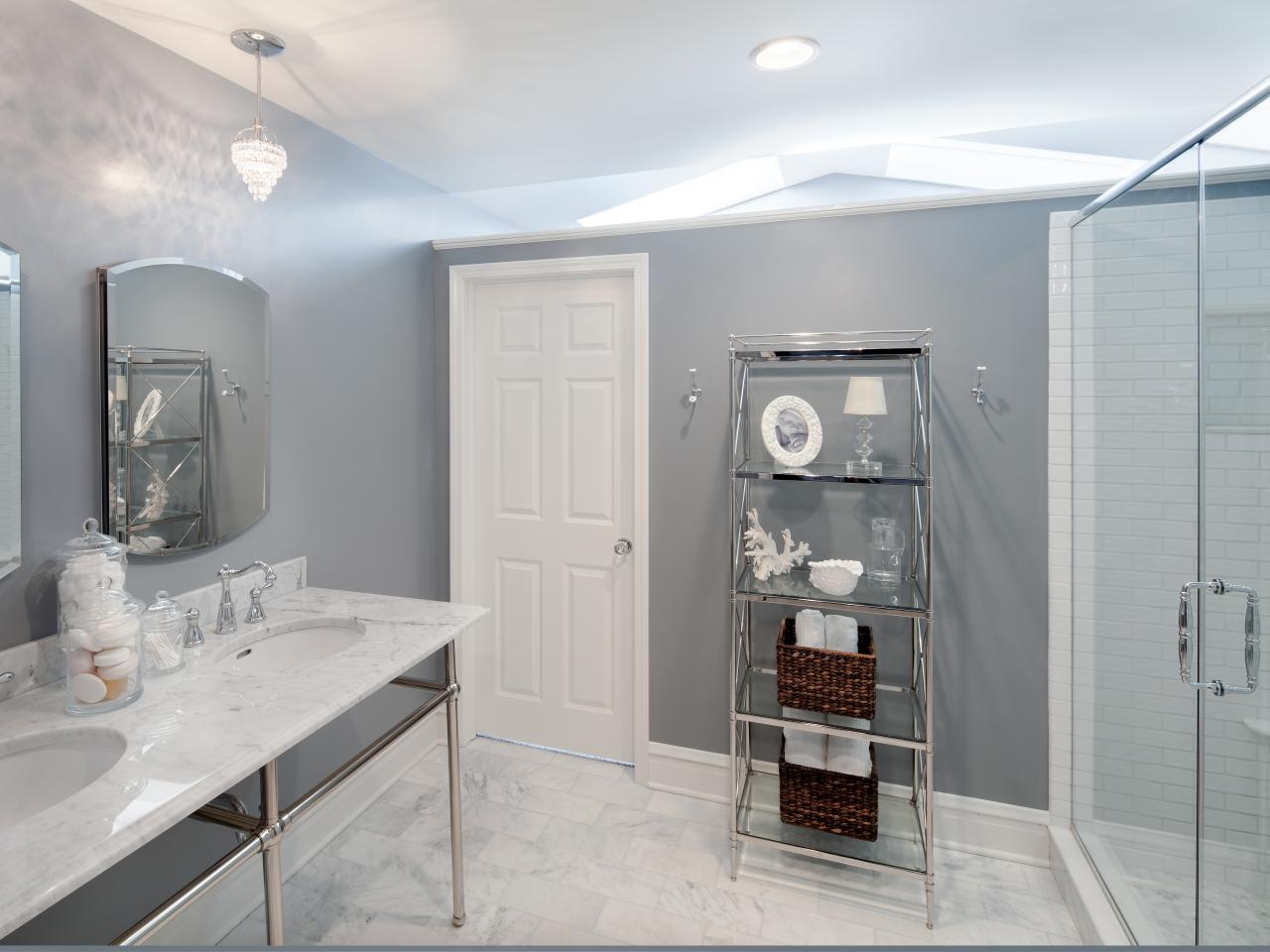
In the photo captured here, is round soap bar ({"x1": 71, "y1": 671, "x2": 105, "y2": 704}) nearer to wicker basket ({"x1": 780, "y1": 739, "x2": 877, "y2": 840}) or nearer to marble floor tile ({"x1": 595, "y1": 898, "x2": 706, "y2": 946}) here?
marble floor tile ({"x1": 595, "y1": 898, "x2": 706, "y2": 946})

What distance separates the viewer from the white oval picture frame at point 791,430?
2203 millimetres

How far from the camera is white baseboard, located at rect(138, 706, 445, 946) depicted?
5.89 feet

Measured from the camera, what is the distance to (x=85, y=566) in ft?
4.58

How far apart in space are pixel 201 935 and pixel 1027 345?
2931 mm

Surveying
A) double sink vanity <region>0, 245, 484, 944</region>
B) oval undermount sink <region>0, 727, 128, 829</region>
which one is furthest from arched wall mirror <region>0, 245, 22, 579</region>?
oval undermount sink <region>0, 727, 128, 829</region>

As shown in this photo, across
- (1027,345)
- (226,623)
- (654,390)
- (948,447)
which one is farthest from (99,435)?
(1027,345)

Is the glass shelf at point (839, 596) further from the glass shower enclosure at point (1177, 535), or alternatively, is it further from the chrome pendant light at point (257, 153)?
the chrome pendant light at point (257, 153)

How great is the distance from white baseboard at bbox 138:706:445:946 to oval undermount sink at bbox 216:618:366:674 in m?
0.32

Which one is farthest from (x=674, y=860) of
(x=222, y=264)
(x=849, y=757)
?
(x=222, y=264)

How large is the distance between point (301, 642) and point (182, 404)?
70 cm

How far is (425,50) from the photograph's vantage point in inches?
67.6

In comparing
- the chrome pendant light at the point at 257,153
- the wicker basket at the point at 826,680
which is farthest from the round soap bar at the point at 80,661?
the wicker basket at the point at 826,680

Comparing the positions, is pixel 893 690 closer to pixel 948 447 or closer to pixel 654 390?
pixel 948 447

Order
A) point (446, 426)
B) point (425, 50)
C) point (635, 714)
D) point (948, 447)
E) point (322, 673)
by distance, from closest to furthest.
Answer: point (322, 673), point (425, 50), point (948, 447), point (635, 714), point (446, 426)
